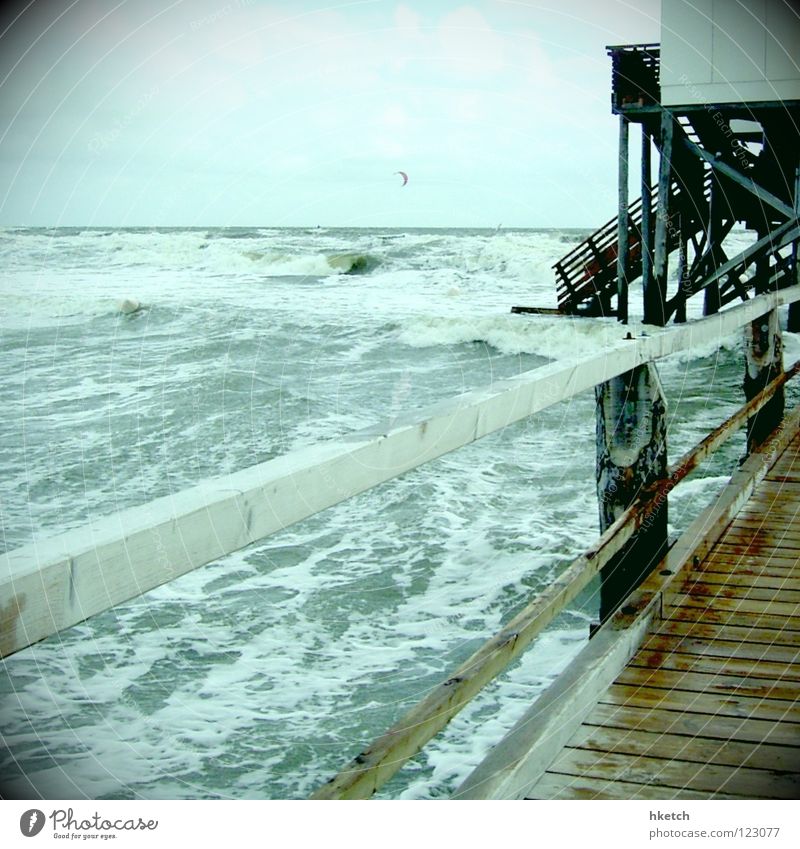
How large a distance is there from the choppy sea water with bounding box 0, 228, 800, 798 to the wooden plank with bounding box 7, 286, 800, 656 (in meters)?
0.81

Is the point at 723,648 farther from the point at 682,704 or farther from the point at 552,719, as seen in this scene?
the point at 552,719

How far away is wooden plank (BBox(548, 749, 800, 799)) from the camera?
1.86m

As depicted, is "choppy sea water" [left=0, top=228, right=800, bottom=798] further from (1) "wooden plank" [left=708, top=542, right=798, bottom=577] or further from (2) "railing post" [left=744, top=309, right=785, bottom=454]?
(1) "wooden plank" [left=708, top=542, right=798, bottom=577]

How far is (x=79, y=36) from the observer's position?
242 centimetres

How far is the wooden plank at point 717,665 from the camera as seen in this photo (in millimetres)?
2396

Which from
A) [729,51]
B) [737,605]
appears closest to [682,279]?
[729,51]

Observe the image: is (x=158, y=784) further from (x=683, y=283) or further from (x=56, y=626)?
(x=683, y=283)

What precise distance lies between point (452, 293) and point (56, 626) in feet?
74.3

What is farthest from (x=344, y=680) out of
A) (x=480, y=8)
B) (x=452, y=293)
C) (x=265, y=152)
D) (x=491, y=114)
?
(x=452, y=293)

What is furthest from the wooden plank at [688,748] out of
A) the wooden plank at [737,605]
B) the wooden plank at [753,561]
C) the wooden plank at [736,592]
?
the wooden plank at [753,561]

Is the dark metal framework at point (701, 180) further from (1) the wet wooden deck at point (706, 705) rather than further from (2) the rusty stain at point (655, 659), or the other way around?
(2) the rusty stain at point (655, 659)

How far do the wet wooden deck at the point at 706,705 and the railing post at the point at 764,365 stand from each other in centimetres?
254

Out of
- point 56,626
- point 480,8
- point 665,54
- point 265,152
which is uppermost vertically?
point 665,54

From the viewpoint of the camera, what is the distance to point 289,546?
574 centimetres
